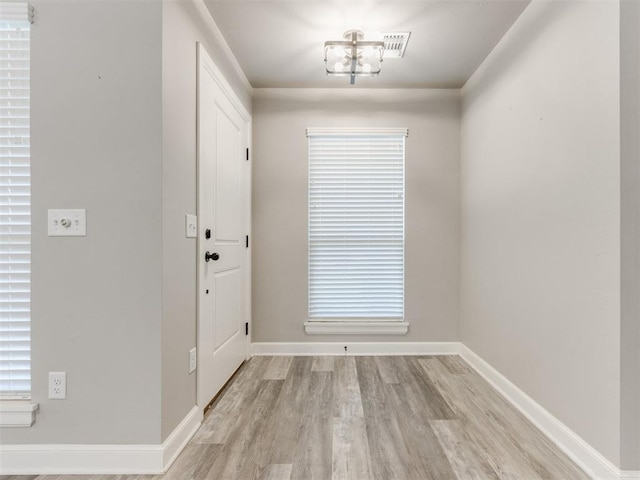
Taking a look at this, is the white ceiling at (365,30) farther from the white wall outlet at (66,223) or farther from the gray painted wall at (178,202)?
the white wall outlet at (66,223)

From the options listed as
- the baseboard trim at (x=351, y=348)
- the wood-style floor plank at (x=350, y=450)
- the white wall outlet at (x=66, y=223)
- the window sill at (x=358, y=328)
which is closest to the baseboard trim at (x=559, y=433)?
the baseboard trim at (x=351, y=348)

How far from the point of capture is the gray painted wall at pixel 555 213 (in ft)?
4.89

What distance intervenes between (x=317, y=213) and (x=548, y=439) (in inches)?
92.8

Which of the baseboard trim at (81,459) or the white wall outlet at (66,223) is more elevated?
the white wall outlet at (66,223)

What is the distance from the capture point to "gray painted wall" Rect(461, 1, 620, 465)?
58.7 inches

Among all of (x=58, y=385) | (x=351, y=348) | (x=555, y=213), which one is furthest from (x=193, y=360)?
(x=555, y=213)

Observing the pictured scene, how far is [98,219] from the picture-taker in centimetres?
158

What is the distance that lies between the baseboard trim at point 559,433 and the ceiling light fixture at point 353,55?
2.47m

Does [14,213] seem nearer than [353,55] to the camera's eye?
Yes

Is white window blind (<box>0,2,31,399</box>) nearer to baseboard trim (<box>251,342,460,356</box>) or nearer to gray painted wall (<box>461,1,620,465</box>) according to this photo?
baseboard trim (<box>251,342,460,356</box>)

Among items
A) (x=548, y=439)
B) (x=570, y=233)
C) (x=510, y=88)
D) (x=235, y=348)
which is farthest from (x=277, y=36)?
(x=548, y=439)

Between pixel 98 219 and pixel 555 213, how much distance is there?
2381 mm

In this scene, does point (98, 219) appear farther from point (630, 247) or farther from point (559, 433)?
point (559, 433)

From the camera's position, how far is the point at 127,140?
158 centimetres
